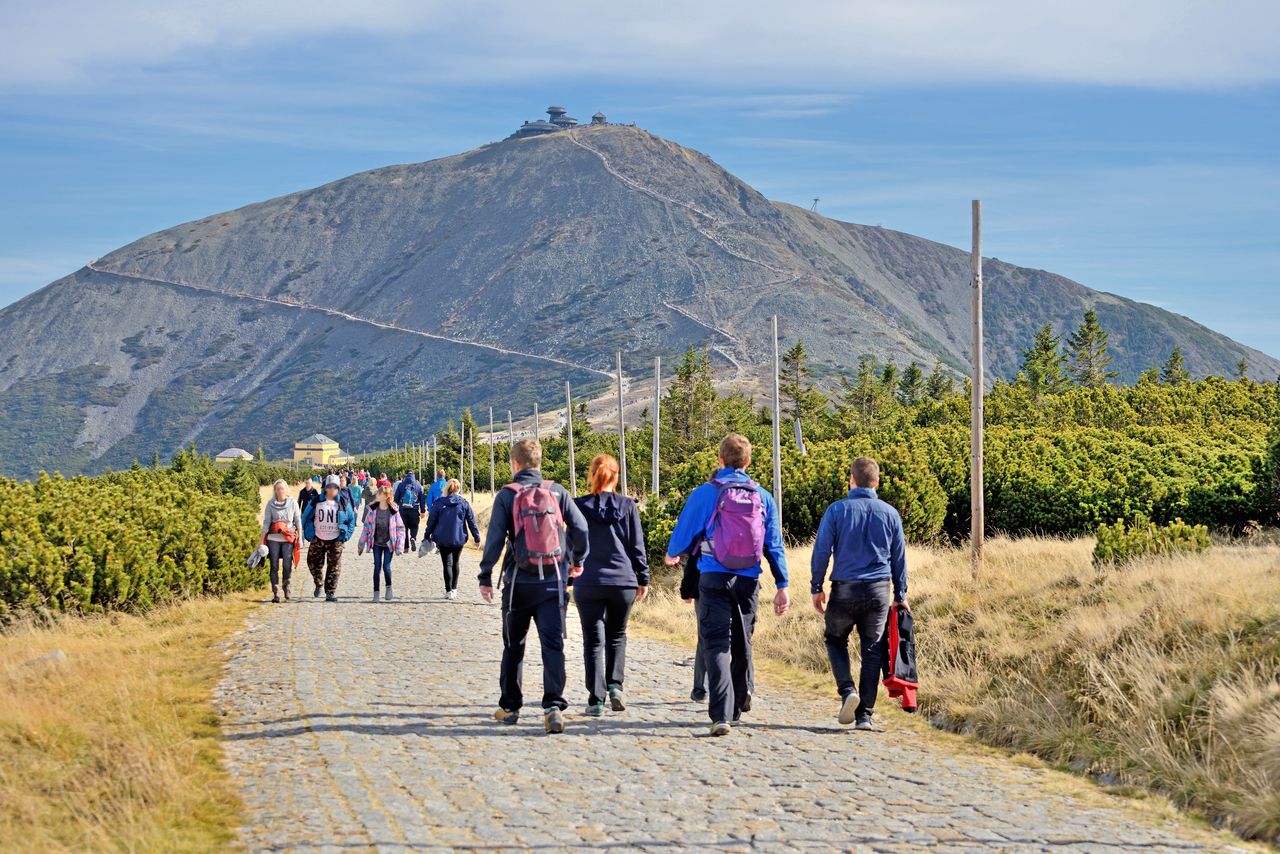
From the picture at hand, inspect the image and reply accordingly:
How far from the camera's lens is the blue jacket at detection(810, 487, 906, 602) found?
8852 millimetres

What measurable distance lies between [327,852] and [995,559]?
10.3 metres

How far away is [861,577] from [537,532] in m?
2.17

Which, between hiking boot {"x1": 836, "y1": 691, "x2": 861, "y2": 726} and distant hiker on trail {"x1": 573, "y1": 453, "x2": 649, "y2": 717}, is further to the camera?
distant hiker on trail {"x1": 573, "y1": 453, "x2": 649, "y2": 717}

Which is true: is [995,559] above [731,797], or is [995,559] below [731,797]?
above

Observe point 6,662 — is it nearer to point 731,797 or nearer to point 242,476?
point 731,797

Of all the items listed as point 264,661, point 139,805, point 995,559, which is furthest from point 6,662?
point 995,559

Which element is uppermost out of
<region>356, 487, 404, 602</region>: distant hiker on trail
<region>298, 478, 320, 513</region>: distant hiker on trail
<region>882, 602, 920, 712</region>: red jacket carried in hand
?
<region>298, 478, 320, 513</region>: distant hiker on trail

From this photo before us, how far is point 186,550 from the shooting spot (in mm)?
17641

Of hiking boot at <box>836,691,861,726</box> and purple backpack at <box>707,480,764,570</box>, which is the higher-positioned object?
purple backpack at <box>707,480,764,570</box>

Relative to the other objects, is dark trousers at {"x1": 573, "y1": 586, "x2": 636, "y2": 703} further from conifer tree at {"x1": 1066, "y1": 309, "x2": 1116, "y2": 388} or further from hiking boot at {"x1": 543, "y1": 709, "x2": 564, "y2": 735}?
conifer tree at {"x1": 1066, "y1": 309, "x2": 1116, "y2": 388}

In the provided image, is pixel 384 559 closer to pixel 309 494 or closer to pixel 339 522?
pixel 339 522

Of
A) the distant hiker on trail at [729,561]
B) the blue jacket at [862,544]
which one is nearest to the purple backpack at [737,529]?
the distant hiker on trail at [729,561]

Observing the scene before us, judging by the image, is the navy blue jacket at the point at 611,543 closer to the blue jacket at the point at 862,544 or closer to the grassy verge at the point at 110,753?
the blue jacket at the point at 862,544

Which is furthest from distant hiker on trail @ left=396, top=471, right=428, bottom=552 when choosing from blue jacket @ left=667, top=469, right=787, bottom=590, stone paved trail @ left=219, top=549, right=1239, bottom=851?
blue jacket @ left=667, top=469, right=787, bottom=590
